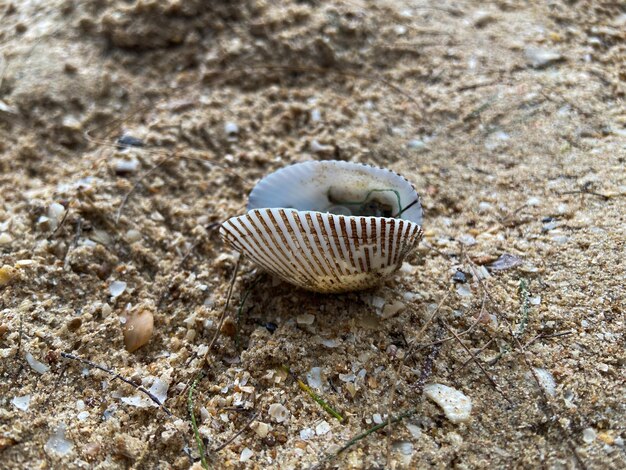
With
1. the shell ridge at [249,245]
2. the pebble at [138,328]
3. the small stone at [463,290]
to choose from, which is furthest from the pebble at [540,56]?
the pebble at [138,328]

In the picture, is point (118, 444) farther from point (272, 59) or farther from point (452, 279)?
point (272, 59)

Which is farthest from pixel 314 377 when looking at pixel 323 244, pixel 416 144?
pixel 416 144

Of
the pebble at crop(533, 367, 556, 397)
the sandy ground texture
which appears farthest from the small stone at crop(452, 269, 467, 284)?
the pebble at crop(533, 367, 556, 397)

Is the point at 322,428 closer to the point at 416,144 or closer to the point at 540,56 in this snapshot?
the point at 416,144

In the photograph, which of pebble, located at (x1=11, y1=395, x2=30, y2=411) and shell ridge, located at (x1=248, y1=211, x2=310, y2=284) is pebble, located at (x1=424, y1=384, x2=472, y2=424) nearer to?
shell ridge, located at (x1=248, y1=211, x2=310, y2=284)

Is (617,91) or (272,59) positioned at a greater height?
(272,59)

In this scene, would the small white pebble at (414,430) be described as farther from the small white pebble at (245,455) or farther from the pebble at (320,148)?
the pebble at (320,148)

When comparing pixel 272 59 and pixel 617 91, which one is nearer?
pixel 617 91

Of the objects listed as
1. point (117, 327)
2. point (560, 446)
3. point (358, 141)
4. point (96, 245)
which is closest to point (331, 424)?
point (560, 446)
